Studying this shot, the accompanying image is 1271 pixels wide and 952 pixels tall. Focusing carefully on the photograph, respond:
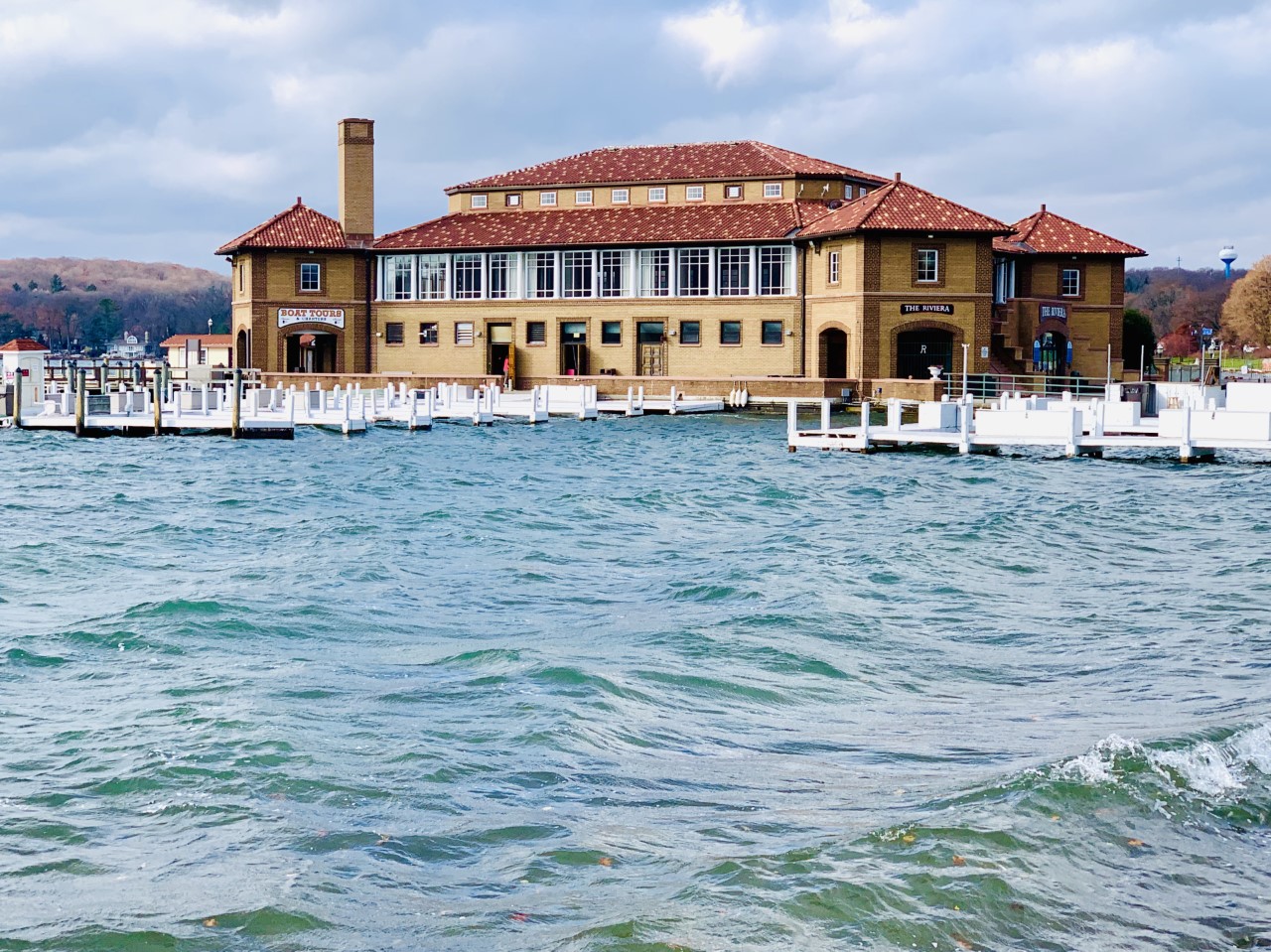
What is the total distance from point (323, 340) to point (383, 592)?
57.6m

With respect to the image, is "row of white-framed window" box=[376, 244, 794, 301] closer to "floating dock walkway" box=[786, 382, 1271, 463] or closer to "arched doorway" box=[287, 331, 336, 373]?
"arched doorway" box=[287, 331, 336, 373]

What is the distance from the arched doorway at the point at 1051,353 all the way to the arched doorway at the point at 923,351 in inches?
205

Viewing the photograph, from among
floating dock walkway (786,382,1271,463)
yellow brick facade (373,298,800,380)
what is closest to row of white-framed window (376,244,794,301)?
yellow brick facade (373,298,800,380)

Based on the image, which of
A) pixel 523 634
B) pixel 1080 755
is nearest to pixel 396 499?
pixel 523 634

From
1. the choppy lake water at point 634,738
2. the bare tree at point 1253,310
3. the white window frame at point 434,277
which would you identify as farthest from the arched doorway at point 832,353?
the bare tree at point 1253,310

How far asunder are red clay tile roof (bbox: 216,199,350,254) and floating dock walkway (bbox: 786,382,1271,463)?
36891mm

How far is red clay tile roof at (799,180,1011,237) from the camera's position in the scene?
61688mm

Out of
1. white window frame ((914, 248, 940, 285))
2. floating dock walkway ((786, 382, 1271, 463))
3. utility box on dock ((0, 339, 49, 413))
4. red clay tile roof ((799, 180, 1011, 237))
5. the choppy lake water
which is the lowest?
the choppy lake water

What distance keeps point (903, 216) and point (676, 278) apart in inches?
→ 435

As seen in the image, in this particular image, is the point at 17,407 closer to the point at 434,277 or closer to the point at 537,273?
the point at 434,277

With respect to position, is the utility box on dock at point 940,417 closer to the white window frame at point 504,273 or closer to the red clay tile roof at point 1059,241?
the red clay tile roof at point 1059,241

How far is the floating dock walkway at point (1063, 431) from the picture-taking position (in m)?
37.2

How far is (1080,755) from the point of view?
416 inches

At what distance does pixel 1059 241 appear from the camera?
6744cm
